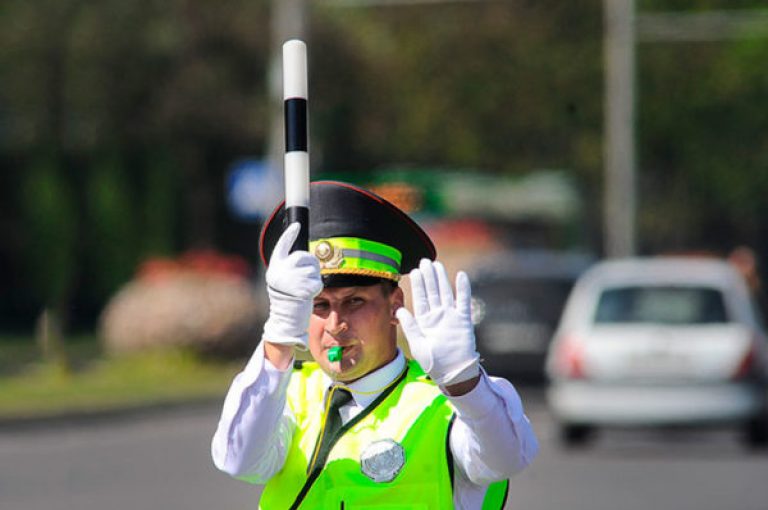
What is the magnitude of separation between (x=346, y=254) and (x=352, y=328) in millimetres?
143

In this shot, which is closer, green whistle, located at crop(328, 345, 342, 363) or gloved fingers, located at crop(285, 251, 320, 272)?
gloved fingers, located at crop(285, 251, 320, 272)

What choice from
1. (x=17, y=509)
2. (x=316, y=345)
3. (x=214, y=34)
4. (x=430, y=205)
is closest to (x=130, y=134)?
(x=214, y=34)

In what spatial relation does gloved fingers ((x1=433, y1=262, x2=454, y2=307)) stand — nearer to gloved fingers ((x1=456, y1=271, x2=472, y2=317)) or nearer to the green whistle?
gloved fingers ((x1=456, y1=271, x2=472, y2=317))

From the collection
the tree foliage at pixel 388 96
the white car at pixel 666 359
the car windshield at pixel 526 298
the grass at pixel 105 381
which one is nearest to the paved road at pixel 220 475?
the white car at pixel 666 359

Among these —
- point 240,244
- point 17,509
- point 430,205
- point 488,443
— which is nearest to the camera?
point 488,443

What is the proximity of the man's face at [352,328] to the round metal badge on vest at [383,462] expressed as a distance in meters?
0.17

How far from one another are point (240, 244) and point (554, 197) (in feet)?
23.0

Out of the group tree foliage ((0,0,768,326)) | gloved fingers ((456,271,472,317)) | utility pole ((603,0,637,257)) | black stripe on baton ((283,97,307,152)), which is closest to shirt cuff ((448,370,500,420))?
gloved fingers ((456,271,472,317))

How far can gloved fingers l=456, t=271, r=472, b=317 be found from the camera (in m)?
3.35

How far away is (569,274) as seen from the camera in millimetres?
20312

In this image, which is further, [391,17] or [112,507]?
[391,17]

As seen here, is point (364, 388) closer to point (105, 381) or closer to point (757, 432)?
point (757, 432)

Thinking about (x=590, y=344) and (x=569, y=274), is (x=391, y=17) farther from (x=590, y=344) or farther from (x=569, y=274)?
(x=590, y=344)

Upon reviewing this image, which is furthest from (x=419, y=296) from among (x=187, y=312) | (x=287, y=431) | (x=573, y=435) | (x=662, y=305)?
(x=187, y=312)
